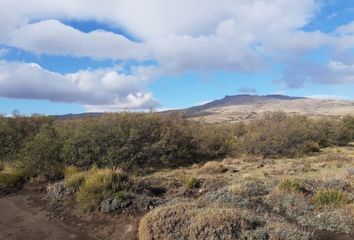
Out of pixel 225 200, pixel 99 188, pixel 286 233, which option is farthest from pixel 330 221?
pixel 99 188

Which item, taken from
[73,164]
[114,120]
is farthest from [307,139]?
[73,164]

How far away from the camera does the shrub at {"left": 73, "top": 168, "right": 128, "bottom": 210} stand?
13984 mm

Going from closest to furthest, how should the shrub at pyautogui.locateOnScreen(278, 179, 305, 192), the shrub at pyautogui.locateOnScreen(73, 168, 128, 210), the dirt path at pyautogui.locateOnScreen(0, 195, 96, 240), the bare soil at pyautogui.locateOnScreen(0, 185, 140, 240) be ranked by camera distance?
1. the bare soil at pyautogui.locateOnScreen(0, 185, 140, 240)
2. the dirt path at pyautogui.locateOnScreen(0, 195, 96, 240)
3. the shrub at pyautogui.locateOnScreen(73, 168, 128, 210)
4. the shrub at pyautogui.locateOnScreen(278, 179, 305, 192)

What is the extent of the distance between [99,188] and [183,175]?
631cm

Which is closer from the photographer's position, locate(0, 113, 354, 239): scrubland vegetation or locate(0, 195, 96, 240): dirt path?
locate(0, 113, 354, 239): scrubland vegetation

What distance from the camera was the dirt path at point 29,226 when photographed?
12031 millimetres

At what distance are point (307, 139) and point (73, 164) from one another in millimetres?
28145

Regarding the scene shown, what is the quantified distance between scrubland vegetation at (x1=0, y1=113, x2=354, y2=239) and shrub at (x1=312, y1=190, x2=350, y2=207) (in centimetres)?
3

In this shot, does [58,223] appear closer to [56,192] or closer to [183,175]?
[56,192]

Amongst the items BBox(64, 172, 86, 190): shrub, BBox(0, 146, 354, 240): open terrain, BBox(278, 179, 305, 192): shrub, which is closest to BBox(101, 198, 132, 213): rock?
BBox(0, 146, 354, 240): open terrain

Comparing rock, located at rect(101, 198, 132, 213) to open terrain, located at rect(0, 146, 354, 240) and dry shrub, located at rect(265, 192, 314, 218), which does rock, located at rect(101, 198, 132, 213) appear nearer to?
open terrain, located at rect(0, 146, 354, 240)

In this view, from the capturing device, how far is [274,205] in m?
13.5

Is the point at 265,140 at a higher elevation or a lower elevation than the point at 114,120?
lower

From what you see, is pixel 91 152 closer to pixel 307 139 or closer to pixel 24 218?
pixel 24 218
